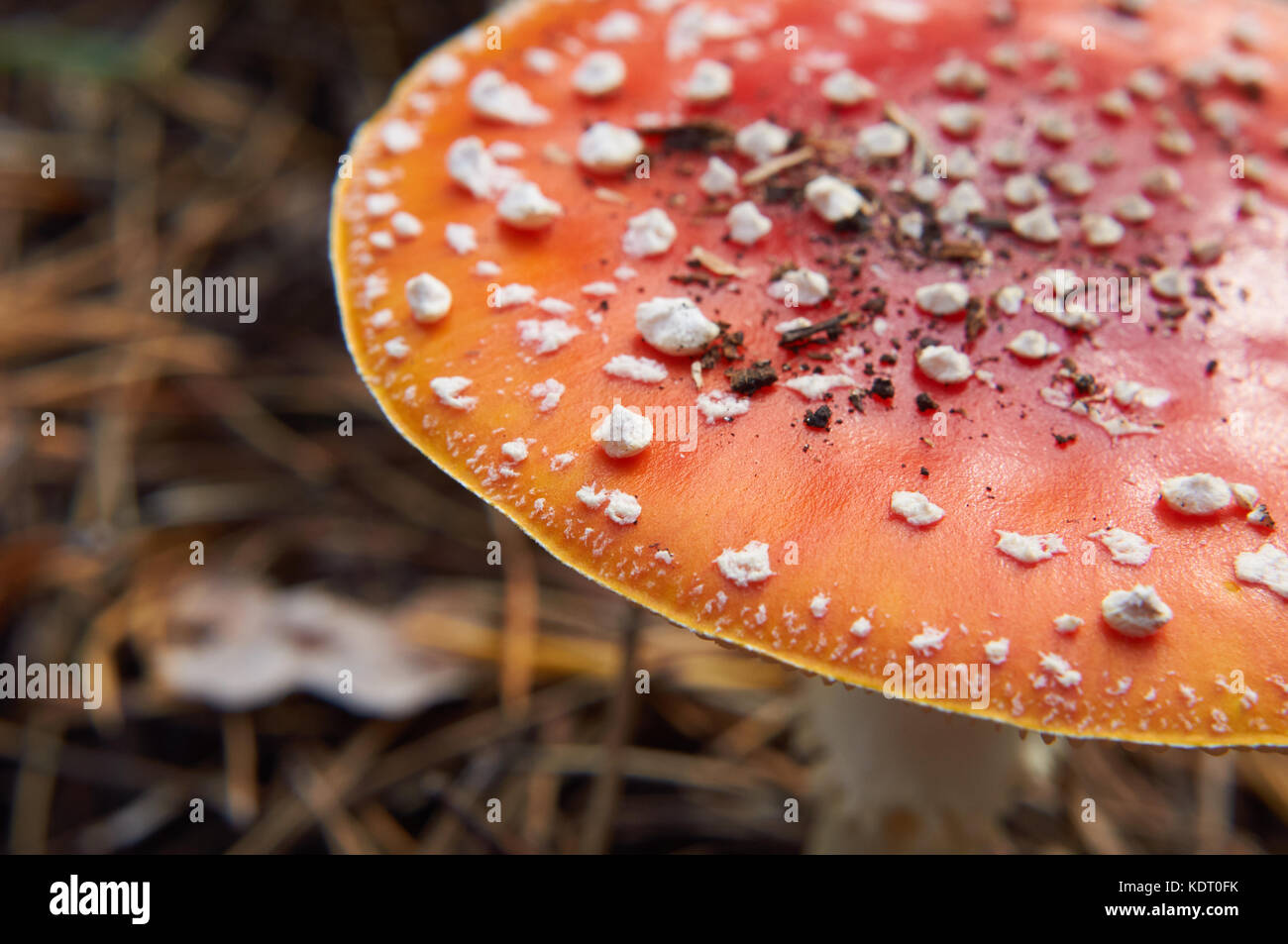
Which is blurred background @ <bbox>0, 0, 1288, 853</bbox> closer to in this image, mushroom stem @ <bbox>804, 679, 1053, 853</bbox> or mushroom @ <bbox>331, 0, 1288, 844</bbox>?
mushroom stem @ <bbox>804, 679, 1053, 853</bbox>

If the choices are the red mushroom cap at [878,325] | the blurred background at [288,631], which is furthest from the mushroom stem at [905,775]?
the red mushroom cap at [878,325]

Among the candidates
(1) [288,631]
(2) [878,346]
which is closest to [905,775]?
(2) [878,346]

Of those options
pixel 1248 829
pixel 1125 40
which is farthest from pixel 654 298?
pixel 1248 829

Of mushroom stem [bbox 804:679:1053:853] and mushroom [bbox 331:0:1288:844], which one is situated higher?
mushroom [bbox 331:0:1288:844]

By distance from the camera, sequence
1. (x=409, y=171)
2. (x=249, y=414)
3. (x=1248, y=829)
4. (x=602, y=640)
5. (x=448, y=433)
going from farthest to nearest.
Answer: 1. (x=249, y=414)
2. (x=602, y=640)
3. (x=1248, y=829)
4. (x=409, y=171)
5. (x=448, y=433)

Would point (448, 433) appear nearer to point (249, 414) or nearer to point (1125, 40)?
point (1125, 40)

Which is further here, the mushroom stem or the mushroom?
the mushroom stem

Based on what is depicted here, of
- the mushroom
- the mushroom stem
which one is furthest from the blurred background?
the mushroom

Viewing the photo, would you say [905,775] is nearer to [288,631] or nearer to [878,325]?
[878,325]
